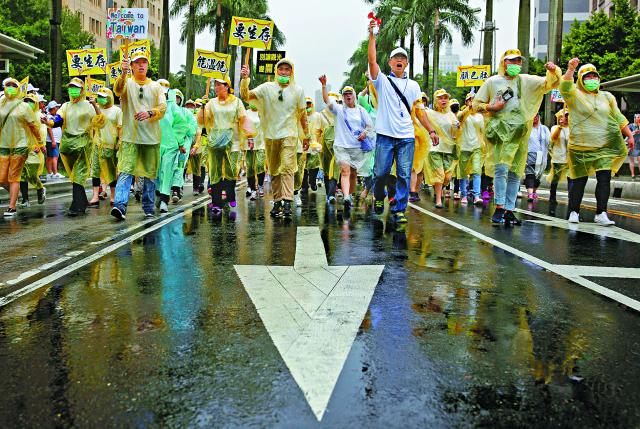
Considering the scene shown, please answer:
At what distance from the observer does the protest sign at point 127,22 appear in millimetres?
21906

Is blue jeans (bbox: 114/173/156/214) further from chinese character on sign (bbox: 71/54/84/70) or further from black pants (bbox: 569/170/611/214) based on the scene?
chinese character on sign (bbox: 71/54/84/70)

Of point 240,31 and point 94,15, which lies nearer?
point 240,31

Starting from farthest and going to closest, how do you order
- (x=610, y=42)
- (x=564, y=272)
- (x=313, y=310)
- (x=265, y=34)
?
(x=610, y=42) < (x=265, y=34) < (x=564, y=272) < (x=313, y=310)

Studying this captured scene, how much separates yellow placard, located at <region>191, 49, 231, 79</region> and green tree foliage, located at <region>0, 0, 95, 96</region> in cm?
2896

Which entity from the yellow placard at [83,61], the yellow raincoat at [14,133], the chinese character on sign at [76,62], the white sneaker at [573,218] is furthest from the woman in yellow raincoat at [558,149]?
the chinese character on sign at [76,62]

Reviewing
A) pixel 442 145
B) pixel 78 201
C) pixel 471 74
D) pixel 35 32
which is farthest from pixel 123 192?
pixel 35 32

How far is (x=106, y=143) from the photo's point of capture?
40.1 ft

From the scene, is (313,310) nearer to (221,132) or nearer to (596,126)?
(596,126)

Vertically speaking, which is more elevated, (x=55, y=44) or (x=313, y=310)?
(x=55, y=44)

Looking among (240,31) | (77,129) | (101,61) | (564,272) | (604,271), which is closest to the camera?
(564,272)

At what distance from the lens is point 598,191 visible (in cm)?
973

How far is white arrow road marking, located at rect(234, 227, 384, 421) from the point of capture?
126 inches

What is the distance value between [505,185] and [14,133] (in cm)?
730

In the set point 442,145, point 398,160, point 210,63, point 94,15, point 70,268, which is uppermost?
point 94,15
